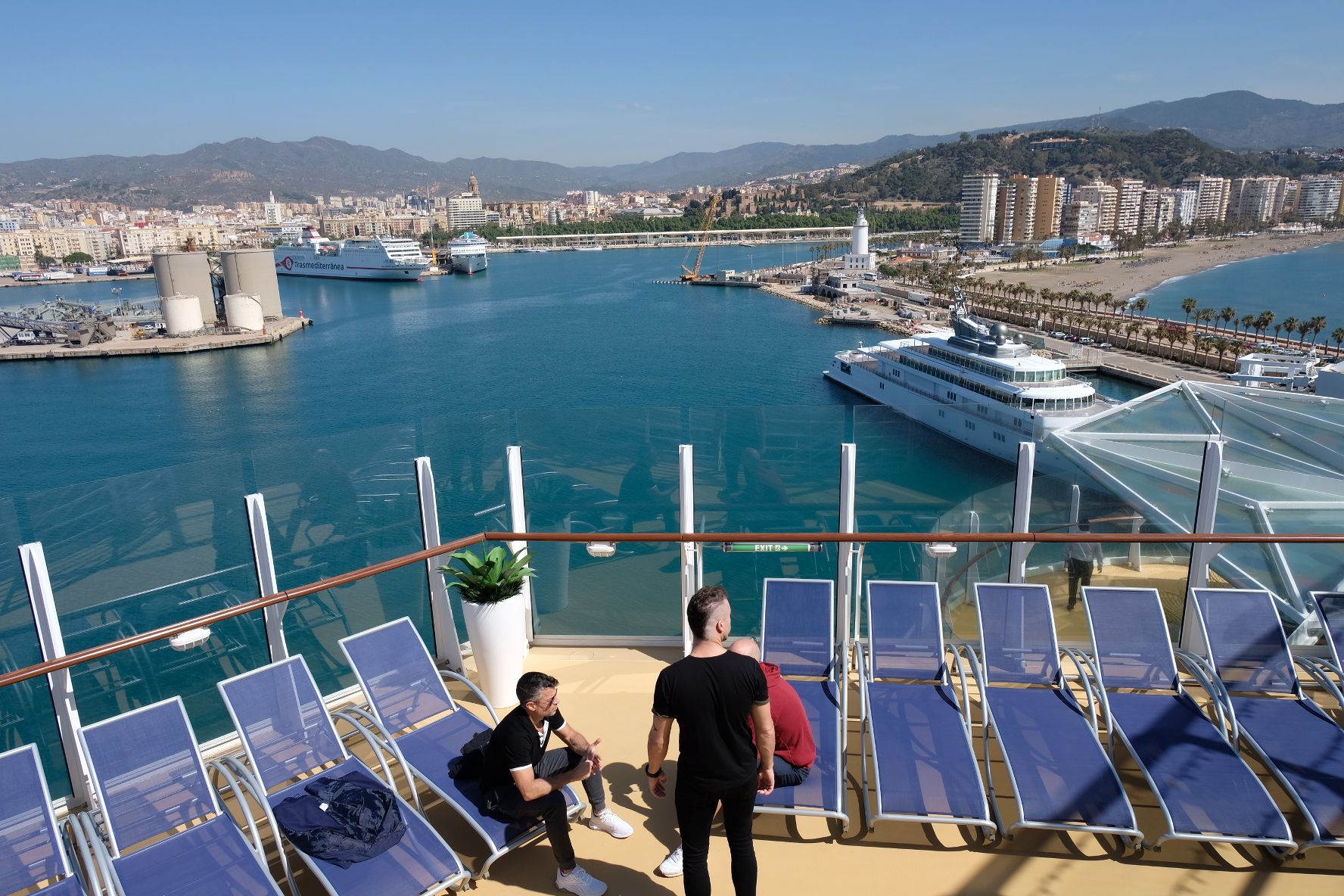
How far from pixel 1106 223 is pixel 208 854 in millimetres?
113317

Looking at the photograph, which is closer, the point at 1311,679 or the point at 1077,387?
the point at 1311,679

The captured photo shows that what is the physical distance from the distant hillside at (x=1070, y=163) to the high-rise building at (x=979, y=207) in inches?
1073

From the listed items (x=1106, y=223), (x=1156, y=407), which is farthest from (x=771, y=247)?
(x=1156, y=407)

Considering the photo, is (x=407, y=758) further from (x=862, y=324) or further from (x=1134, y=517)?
(x=862, y=324)

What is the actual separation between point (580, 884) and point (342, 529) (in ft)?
4.89

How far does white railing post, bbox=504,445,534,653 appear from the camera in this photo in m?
2.98

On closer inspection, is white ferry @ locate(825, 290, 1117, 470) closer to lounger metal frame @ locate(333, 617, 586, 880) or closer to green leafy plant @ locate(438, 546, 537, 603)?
green leafy plant @ locate(438, 546, 537, 603)

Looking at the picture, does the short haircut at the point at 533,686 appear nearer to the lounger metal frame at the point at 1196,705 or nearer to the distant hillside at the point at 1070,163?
the lounger metal frame at the point at 1196,705

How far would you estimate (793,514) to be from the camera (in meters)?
2.95

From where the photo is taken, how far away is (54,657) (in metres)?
2.10

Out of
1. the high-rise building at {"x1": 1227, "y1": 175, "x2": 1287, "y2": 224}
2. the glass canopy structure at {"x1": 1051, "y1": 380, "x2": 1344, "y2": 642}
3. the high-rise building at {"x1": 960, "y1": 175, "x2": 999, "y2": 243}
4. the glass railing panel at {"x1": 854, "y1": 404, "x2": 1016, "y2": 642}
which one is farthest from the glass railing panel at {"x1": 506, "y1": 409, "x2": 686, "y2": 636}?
the high-rise building at {"x1": 1227, "y1": 175, "x2": 1287, "y2": 224}

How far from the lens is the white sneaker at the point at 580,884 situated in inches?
68.6

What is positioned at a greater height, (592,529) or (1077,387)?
(592,529)

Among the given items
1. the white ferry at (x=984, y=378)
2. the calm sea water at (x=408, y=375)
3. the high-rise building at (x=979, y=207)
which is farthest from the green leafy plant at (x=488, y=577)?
the high-rise building at (x=979, y=207)
